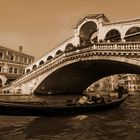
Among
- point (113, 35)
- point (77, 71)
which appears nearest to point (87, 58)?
point (77, 71)

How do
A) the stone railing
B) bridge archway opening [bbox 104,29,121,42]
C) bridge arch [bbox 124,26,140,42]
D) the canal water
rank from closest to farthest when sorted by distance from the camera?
1. the canal water
2. the stone railing
3. bridge arch [bbox 124,26,140,42]
4. bridge archway opening [bbox 104,29,121,42]

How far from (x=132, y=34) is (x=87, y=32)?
21.3 feet

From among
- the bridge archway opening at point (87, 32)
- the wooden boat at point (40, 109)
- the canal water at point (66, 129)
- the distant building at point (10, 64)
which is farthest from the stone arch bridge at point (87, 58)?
the distant building at point (10, 64)

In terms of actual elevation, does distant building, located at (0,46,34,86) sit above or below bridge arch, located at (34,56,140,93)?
above

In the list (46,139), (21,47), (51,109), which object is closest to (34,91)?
(51,109)

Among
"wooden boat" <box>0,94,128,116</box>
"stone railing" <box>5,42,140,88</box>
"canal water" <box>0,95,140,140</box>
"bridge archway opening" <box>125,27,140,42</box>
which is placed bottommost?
"canal water" <box>0,95,140,140</box>

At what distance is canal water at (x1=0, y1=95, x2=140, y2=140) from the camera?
7259mm

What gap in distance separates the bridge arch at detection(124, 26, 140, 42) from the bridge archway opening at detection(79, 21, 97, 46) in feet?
13.7

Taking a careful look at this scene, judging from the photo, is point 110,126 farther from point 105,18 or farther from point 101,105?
point 105,18

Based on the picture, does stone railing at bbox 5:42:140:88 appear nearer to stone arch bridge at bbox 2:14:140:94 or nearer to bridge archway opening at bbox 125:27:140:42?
stone arch bridge at bbox 2:14:140:94

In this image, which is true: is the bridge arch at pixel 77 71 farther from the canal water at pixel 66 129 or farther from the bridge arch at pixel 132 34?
the canal water at pixel 66 129

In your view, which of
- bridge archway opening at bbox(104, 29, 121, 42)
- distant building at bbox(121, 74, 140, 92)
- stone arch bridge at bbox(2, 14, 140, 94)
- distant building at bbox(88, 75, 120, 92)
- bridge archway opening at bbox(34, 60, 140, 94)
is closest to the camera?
stone arch bridge at bbox(2, 14, 140, 94)

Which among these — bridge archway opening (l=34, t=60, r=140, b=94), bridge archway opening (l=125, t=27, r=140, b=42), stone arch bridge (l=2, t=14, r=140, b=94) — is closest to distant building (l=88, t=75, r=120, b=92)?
stone arch bridge (l=2, t=14, r=140, b=94)

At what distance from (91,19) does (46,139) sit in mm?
18041
